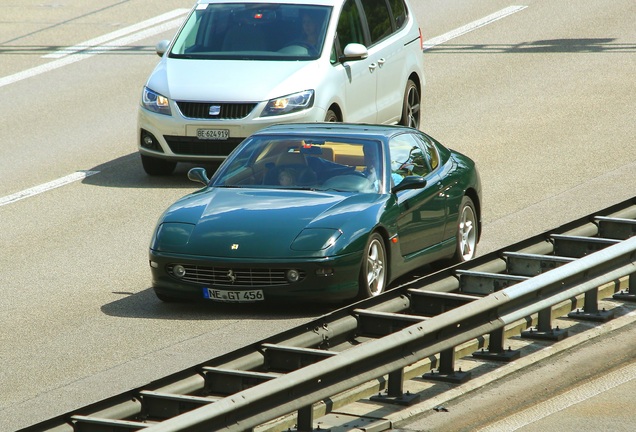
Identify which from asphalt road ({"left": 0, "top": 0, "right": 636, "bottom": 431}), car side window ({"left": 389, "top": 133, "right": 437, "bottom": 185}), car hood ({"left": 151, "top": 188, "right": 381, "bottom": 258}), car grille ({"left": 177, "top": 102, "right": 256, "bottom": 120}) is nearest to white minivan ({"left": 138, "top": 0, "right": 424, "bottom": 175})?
car grille ({"left": 177, "top": 102, "right": 256, "bottom": 120})

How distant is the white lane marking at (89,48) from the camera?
23844mm

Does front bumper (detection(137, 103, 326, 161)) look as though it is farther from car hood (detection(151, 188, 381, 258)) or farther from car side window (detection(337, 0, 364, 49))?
car hood (detection(151, 188, 381, 258))

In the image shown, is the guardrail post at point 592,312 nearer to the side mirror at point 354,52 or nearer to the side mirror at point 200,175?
the side mirror at point 200,175

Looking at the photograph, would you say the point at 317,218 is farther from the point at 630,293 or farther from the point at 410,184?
the point at 630,293

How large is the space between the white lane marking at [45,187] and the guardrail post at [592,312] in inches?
301

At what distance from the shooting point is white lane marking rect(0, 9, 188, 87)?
23.8m

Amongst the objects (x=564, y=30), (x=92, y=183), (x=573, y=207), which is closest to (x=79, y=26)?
(x=564, y=30)

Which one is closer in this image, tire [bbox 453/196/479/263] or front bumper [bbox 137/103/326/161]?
tire [bbox 453/196/479/263]

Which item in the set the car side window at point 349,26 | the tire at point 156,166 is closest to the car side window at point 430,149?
the car side window at point 349,26

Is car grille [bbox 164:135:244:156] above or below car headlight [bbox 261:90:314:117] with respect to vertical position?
below

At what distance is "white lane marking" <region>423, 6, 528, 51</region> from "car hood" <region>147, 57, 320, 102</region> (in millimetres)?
8248

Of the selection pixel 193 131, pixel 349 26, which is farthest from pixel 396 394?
pixel 349 26

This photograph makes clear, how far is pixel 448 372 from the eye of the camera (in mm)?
9328

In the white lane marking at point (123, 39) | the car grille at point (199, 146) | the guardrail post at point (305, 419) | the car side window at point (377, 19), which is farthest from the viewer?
the white lane marking at point (123, 39)
